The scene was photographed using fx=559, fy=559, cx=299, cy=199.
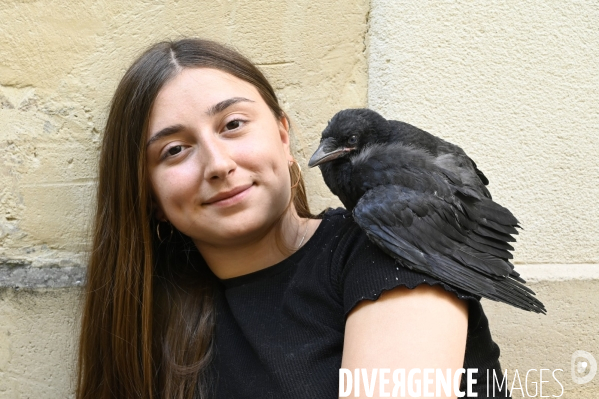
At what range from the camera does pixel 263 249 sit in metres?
1.58

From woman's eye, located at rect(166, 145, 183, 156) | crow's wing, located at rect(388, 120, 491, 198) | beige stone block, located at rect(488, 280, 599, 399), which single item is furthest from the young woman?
beige stone block, located at rect(488, 280, 599, 399)

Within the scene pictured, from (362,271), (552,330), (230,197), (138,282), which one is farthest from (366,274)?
(552,330)

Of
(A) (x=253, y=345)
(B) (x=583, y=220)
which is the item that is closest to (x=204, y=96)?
(A) (x=253, y=345)

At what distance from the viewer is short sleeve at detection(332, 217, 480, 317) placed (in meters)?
1.18

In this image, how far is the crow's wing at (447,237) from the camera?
121 centimetres

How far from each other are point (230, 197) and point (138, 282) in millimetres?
439

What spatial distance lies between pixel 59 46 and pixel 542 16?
1606 mm

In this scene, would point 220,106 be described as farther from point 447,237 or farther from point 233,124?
point 447,237

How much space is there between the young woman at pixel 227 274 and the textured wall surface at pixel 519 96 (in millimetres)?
529

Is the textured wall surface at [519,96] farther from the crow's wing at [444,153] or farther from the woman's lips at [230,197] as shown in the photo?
the woman's lips at [230,197]

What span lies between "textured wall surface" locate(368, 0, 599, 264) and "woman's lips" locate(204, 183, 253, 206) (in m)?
0.71

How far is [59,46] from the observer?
1.82 metres

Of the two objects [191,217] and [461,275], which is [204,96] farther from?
[461,275]

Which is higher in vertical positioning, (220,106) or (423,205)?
(220,106)
